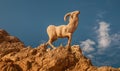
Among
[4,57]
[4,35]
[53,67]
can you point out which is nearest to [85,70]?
[53,67]

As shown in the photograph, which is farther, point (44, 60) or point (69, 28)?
point (69, 28)

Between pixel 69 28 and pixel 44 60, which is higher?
pixel 69 28

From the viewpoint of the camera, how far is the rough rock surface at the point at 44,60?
21.4m

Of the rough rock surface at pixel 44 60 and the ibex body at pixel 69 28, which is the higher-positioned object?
the ibex body at pixel 69 28

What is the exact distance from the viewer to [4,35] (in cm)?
2567

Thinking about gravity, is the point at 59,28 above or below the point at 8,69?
above

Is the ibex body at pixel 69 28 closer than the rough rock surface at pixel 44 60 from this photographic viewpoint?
No

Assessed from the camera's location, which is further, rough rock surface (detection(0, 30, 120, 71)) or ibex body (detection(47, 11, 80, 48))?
ibex body (detection(47, 11, 80, 48))

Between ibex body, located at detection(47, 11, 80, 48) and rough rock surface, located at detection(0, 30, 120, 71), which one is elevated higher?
ibex body, located at detection(47, 11, 80, 48)

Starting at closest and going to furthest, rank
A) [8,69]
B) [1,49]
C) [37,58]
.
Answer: [8,69] → [37,58] → [1,49]

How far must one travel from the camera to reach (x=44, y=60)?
2183 centimetres

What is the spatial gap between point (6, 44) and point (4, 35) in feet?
4.18

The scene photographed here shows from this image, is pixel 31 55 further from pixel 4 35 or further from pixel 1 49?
pixel 4 35

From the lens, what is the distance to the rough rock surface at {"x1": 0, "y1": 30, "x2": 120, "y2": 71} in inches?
842
